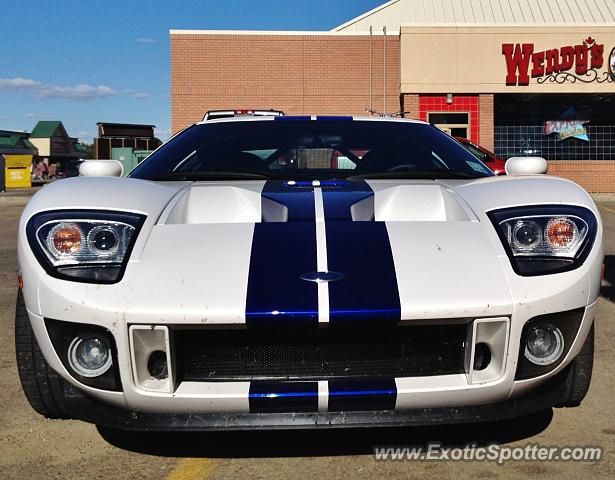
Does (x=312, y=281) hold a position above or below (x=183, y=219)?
below

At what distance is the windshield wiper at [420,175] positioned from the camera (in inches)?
106

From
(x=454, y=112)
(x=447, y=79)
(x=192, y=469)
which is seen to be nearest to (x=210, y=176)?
(x=192, y=469)

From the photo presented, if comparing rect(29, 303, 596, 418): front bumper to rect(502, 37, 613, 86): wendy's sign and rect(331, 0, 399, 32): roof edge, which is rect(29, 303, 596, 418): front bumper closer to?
rect(502, 37, 613, 86): wendy's sign

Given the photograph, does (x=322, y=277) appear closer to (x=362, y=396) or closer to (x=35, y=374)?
(x=362, y=396)

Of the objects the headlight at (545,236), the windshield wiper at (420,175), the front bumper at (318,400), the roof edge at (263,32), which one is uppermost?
the roof edge at (263,32)

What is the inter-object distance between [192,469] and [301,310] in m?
0.72

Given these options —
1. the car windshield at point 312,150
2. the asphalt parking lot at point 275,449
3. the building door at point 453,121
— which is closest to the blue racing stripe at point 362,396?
the asphalt parking lot at point 275,449

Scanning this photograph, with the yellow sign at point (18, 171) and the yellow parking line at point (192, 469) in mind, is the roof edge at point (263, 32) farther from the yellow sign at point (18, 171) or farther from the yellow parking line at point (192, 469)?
the yellow parking line at point (192, 469)

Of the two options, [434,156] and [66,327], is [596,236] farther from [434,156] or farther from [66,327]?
[66,327]

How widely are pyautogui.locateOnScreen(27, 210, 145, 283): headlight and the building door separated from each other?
1773 cm

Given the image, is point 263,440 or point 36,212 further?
point 263,440

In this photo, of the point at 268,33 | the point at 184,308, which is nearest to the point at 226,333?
the point at 184,308

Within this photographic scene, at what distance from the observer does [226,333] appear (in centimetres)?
184

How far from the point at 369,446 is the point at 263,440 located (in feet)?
1.21
